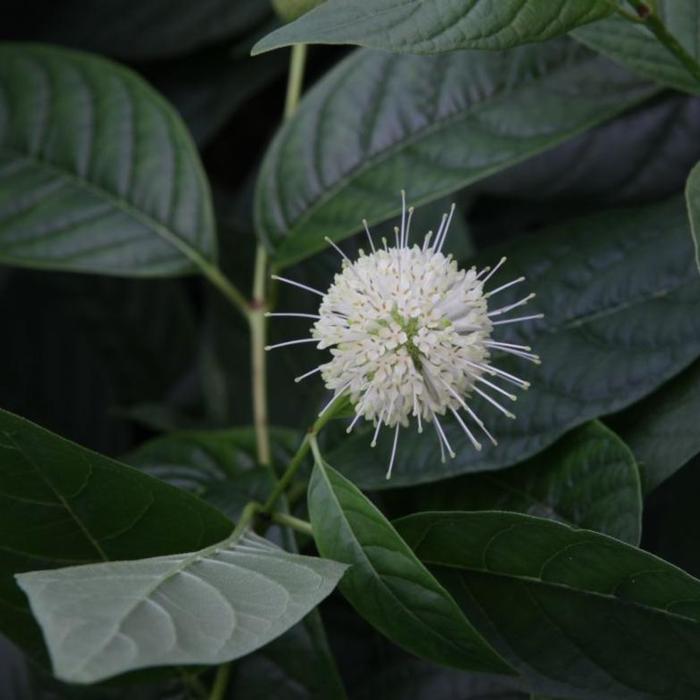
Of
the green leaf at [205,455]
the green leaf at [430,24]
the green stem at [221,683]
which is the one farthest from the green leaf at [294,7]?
the green stem at [221,683]

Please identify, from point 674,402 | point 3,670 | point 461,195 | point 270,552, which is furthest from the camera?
point 461,195

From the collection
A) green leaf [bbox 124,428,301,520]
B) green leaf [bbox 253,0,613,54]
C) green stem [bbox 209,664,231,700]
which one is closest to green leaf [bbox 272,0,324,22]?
green leaf [bbox 253,0,613,54]

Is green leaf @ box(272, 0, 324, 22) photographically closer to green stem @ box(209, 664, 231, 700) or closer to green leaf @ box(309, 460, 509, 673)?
green leaf @ box(309, 460, 509, 673)

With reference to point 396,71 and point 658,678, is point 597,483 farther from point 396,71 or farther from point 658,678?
point 396,71

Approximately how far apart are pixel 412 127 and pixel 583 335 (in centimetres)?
27

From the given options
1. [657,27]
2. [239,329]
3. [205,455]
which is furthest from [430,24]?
[239,329]

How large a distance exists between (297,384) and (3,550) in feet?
1.52

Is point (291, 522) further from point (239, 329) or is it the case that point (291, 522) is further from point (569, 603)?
point (239, 329)

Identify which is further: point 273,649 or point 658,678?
point 273,649

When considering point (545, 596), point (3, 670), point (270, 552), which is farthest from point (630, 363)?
point (3, 670)

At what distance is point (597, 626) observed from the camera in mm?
723

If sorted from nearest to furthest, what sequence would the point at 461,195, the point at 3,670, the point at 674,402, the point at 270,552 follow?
1. the point at 270,552
2. the point at 674,402
3. the point at 3,670
4. the point at 461,195

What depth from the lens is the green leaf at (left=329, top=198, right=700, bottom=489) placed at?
0.81 m

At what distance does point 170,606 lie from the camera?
591mm
